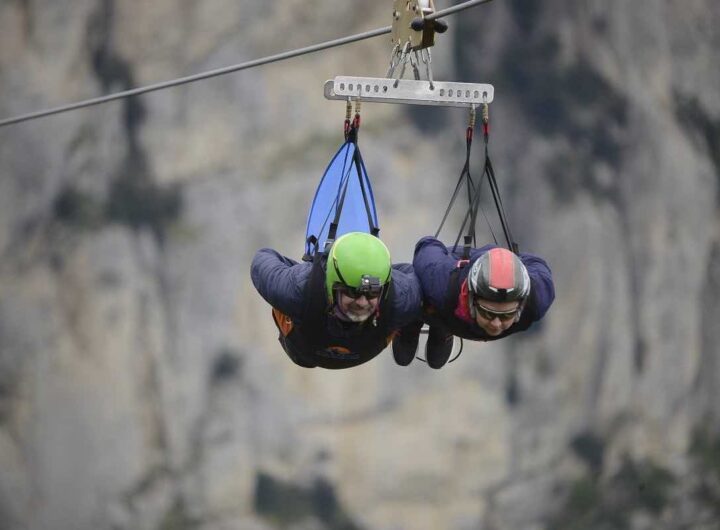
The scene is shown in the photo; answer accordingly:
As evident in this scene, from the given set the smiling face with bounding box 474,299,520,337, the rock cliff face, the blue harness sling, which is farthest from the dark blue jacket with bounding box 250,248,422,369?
the rock cliff face

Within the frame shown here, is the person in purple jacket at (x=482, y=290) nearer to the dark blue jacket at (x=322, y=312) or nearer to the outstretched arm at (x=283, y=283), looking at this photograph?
the dark blue jacket at (x=322, y=312)

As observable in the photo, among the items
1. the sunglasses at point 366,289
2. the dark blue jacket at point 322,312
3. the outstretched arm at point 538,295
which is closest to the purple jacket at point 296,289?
the dark blue jacket at point 322,312

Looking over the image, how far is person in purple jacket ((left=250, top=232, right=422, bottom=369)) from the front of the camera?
2482 millimetres

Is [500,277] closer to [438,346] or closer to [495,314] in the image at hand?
[495,314]

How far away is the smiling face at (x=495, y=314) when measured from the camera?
251 centimetres

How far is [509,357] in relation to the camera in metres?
6.38

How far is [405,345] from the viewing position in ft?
10.4

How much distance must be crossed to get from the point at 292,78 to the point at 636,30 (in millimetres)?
1921

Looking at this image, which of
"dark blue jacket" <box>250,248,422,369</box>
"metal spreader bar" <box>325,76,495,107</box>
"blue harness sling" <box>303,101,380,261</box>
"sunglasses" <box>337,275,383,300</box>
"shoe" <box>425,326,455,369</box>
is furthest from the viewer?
"shoe" <box>425,326,455,369</box>

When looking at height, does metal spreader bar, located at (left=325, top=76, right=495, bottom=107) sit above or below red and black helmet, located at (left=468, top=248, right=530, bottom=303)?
above

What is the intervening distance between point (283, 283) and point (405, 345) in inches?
25.6

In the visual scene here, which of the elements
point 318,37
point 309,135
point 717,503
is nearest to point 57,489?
point 309,135

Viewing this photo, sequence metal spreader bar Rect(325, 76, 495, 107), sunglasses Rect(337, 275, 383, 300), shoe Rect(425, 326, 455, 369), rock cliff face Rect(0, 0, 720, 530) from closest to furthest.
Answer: sunglasses Rect(337, 275, 383, 300), metal spreader bar Rect(325, 76, 495, 107), shoe Rect(425, 326, 455, 369), rock cliff face Rect(0, 0, 720, 530)

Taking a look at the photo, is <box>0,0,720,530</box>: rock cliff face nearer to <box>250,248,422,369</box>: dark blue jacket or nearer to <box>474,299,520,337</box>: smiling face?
<box>250,248,422,369</box>: dark blue jacket
